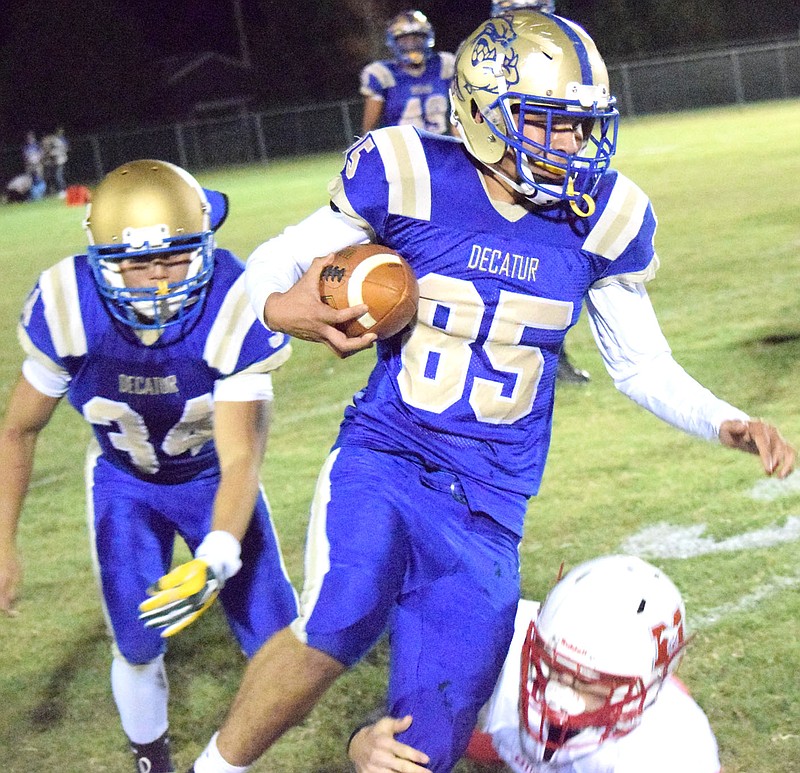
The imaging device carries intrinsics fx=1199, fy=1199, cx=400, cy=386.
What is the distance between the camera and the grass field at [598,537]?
3354 mm

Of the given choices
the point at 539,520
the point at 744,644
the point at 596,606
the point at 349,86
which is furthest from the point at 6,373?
the point at 349,86

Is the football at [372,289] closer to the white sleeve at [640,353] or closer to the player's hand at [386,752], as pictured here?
the white sleeve at [640,353]

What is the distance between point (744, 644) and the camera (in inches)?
139

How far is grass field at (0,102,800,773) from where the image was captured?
335cm

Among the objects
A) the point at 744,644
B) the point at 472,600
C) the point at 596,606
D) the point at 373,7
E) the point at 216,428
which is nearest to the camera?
the point at 596,606

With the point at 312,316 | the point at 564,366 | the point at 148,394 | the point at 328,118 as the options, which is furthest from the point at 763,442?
the point at 328,118

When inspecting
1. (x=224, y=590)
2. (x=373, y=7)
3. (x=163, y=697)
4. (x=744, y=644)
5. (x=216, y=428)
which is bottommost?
(x=744, y=644)

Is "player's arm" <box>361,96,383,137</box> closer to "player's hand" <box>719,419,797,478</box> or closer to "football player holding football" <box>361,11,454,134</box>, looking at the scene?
"football player holding football" <box>361,11,454,134</box>

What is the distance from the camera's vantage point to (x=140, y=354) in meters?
3.05

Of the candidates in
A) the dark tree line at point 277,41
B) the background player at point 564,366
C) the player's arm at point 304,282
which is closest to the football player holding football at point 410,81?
the background player at point 564,366

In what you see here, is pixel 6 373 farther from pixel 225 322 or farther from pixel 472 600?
pixel 472 600

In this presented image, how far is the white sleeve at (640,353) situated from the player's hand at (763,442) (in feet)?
0.60

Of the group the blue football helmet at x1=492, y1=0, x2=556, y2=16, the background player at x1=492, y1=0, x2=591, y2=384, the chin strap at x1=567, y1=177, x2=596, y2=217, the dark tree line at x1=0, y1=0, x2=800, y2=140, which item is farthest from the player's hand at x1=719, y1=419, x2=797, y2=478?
the dark tree line at x1=0, y1=0, x2=800, y2=140

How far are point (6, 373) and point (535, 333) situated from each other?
596 centimetres
